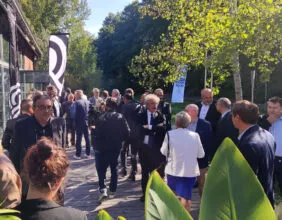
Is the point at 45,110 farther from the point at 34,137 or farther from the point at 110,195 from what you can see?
the point at 110,195

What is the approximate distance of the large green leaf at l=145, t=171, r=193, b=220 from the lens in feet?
1.90

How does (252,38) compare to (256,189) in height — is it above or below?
above

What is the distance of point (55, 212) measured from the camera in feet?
6.20

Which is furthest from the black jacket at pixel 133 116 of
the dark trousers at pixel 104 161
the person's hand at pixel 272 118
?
the person's hand at pixel 272 118

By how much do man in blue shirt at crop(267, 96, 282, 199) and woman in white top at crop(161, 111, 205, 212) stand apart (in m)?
0.96

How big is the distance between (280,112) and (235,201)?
14.7 ft

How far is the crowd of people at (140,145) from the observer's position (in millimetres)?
2047

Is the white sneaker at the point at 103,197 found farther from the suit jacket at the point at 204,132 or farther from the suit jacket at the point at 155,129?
the suit jacket at the point at 204,132

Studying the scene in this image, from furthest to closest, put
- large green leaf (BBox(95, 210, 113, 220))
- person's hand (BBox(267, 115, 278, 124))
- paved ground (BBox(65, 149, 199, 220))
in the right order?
paved ground (BBox(65, 149, 199, 220))
person's hand (BBox(267, 115, 278, 124))
large green leaf (BBox(95, 210, 113, 220))

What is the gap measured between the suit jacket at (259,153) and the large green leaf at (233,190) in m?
2.49

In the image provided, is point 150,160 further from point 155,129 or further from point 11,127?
point 11,127

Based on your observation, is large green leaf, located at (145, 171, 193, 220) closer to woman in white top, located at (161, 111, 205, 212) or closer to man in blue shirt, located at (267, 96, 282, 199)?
woman in white top, located at (161, 111, 205, 212)

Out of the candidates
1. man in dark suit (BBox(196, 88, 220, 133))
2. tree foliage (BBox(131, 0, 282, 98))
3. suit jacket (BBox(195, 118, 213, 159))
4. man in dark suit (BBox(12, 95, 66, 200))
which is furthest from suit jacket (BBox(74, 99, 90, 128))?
man in dark suit (BBox(12, 95, 66, 200))

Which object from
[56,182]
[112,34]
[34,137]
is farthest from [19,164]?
[112,34]
